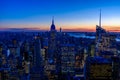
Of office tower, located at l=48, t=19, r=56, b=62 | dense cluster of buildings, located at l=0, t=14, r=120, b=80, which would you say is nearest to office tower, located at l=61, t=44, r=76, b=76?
dense cluster of buildings, located at l=0, t=14, r=120, b=80

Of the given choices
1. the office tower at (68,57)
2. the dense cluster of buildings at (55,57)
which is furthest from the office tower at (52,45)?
the office tower at (68,57)

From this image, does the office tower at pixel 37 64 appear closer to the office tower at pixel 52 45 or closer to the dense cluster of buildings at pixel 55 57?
the dense cluster of buildings at pixel 55 57

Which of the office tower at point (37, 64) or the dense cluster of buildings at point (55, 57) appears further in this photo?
the office tower at point (37, 64)

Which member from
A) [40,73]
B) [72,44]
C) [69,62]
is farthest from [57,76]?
[72,44]

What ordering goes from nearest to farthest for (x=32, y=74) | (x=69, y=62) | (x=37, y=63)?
(x=32, y=74), (x=37, y=63), (x=69, y=62)

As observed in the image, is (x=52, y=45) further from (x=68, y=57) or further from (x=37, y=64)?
(x=37, y=64)

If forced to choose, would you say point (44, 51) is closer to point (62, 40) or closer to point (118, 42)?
point (62, 40)

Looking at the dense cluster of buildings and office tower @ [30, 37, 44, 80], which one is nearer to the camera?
the dense cluster of buildings

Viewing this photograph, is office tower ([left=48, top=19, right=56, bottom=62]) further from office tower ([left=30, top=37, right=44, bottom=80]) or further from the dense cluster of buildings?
office tower ([left=30, top=37, right=44, bottom=80])
